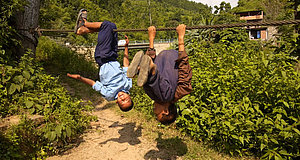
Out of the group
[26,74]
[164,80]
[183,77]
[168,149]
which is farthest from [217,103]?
[26,74]

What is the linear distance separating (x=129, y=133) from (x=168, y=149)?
117 centimetres

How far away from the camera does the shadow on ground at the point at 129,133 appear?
→ 202 inches

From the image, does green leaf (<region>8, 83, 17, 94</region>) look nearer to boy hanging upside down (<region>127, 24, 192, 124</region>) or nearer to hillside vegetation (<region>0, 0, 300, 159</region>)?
hillside vegetation (<region>0, 0, 300, 159</region>)

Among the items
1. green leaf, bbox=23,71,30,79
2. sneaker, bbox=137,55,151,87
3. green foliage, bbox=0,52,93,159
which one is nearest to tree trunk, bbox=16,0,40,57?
green foliage, bbox=0,52,93,159

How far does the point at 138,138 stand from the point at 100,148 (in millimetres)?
969

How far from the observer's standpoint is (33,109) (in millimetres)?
4297

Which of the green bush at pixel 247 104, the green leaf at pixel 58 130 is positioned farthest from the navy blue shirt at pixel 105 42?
the green bush at pixel 247 104

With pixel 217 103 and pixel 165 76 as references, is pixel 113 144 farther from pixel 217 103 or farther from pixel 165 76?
pixel 165 76

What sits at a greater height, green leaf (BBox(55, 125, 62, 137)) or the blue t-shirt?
the blue t-shirt

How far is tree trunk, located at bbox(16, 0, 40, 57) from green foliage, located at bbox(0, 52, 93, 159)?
20.2 inches

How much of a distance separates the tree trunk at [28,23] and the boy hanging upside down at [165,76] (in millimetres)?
3450

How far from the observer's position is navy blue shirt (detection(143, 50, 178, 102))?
2.55m

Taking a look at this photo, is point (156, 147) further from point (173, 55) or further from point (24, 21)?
point (24, 21)

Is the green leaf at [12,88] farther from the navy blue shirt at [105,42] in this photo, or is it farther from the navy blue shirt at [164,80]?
the navy blue shirt at [164,80]
